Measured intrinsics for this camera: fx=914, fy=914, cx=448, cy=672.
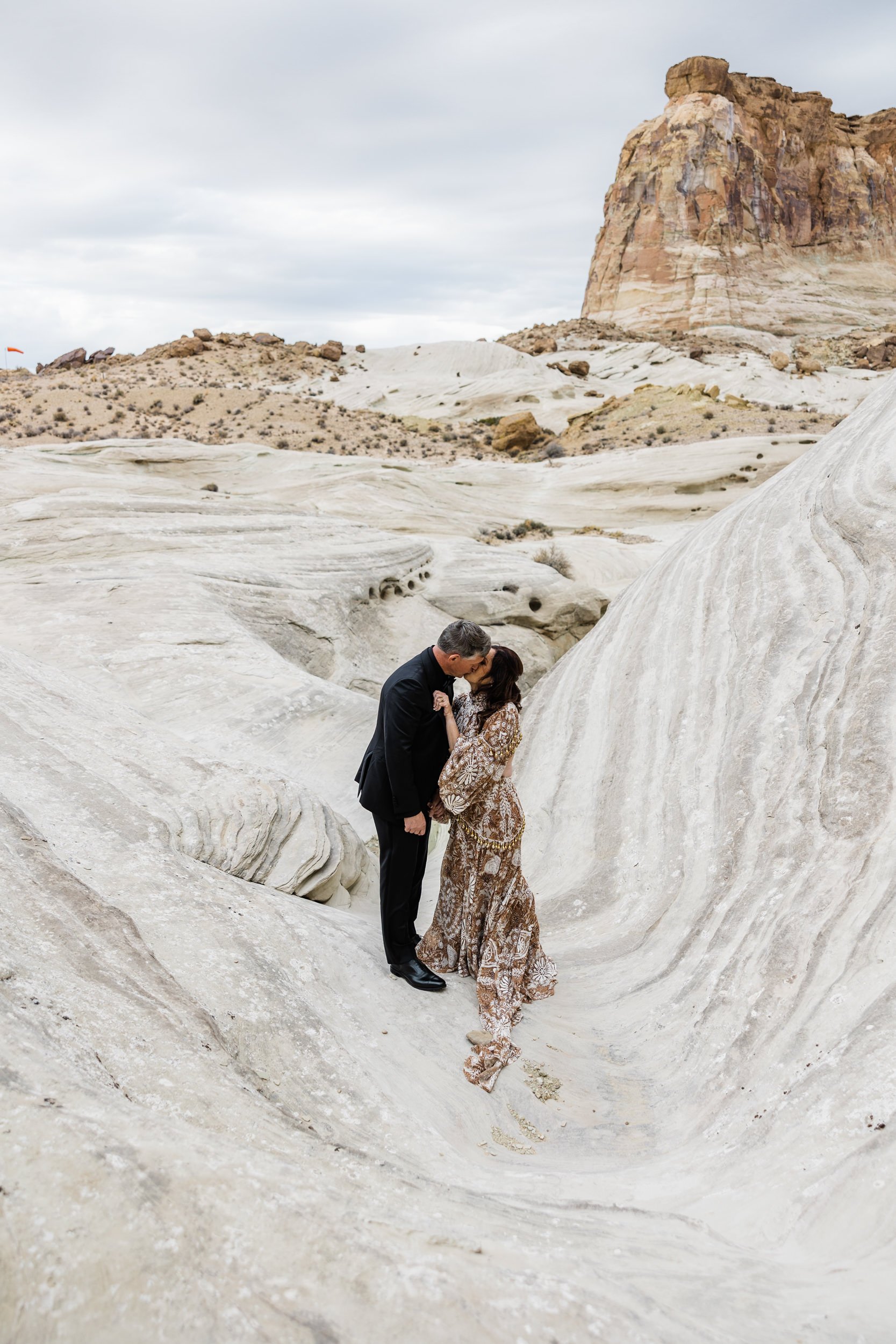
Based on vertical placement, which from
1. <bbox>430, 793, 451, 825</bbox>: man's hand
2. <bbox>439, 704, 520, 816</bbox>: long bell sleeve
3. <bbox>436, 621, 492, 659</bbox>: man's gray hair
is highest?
<bbox>436, 621, 492, 659</bbox>: man's gray hair

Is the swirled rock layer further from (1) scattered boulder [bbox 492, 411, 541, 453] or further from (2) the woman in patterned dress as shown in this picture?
(1) scattered boulder [bbox 492, 411, 541, 453]

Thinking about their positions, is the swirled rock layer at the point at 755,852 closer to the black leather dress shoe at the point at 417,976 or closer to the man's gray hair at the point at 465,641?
the black leather dress shoe at the point at 417,976

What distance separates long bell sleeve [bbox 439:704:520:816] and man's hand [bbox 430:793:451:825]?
0.18 meters

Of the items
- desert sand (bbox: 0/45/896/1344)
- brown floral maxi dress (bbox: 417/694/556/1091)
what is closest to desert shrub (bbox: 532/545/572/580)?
desert sand (bbox: 0/45/896/1344)

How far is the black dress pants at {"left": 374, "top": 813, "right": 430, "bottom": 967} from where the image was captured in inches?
162

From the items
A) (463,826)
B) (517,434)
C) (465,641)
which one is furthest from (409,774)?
(517,434)

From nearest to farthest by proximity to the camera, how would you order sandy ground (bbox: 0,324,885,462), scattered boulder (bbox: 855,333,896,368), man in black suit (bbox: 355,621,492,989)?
man in black suit (bbox: 355,621,492,989) < sandy ground (bbox: 0,324,885,462) < scattered boulder (bbox: 855,333,896,368)

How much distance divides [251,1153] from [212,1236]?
318 mm

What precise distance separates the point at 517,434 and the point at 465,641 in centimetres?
2870

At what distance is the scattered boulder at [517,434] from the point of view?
3109cm

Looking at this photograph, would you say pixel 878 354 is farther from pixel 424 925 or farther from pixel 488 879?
pixel 488 879

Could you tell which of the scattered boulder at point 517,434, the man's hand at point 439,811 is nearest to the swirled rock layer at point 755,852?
the man's hand at point 439,811

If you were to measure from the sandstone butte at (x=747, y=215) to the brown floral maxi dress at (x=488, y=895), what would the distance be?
56.8 m

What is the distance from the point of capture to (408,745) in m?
3.92
